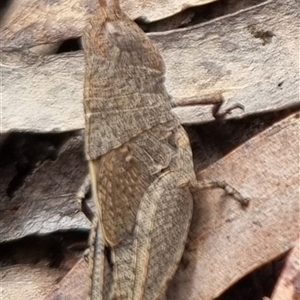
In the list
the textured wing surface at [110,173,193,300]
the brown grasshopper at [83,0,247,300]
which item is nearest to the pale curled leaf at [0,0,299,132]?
the brown grasshopper at [83,0,247,300]

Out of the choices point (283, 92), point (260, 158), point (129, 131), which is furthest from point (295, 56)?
point (129, 131)

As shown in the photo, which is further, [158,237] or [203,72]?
[203,72]

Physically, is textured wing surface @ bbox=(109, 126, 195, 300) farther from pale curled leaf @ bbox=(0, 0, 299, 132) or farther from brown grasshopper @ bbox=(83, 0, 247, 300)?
pale curled leaf @ bbox=(0, 0, 299, 132)

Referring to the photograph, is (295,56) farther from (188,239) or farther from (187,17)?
(188,239)

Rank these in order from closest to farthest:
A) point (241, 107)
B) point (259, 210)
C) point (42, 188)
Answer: point (259, 210) → point (241, 107) → point (42, 188)

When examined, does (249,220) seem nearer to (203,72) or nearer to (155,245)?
(155,245)

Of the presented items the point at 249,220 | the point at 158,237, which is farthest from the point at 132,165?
the point at 249,220

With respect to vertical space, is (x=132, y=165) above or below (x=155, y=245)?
above

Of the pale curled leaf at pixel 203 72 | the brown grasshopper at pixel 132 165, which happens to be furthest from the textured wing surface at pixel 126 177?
the pale curled leaf at pixel 203 72

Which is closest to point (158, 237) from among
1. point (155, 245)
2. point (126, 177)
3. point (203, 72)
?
point (155, 245)
